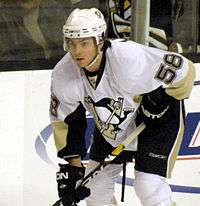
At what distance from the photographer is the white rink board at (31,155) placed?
238 centimetres

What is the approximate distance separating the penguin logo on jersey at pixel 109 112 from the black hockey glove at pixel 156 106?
0.05 m

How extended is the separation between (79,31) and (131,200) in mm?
752

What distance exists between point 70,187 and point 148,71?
0.42 m

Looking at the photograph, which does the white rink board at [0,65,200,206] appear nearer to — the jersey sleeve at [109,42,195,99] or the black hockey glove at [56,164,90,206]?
the black hockey glove at [56,164,90,206]

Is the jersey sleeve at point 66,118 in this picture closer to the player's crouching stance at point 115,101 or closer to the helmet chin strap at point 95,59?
the player's crouching stance at point 115,101

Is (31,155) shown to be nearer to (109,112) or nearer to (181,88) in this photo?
(109,112)

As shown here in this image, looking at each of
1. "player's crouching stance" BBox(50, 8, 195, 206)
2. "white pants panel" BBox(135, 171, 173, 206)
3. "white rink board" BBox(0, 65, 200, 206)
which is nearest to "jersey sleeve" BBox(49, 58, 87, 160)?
"player's crouching stance" BBox(50, 8, 195, 206)

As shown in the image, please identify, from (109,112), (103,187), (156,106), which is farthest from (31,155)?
(156,106)

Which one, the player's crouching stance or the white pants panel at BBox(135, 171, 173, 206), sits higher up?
the player's crouching stance

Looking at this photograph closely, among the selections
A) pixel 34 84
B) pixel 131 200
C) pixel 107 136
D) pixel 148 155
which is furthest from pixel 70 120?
pixel 34 84

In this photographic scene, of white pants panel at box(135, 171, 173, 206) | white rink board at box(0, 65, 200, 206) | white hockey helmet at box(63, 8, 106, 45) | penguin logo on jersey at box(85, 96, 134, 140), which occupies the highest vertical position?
white hockey helmet at box(63, 8, 106, 45)

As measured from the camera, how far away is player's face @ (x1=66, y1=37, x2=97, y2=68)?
6.06 ft

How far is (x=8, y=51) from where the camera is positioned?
2.73 m

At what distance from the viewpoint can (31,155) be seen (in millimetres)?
2498
